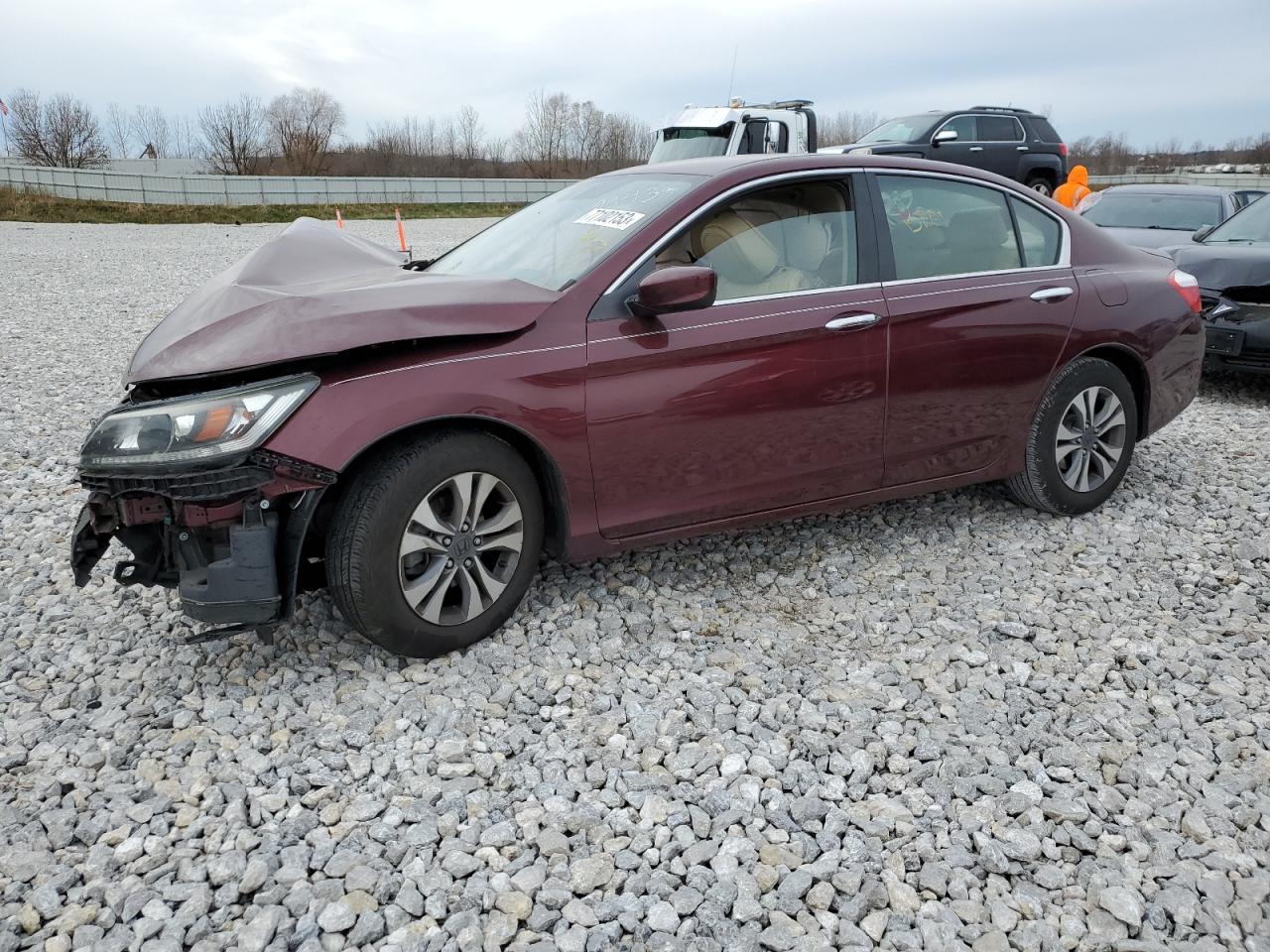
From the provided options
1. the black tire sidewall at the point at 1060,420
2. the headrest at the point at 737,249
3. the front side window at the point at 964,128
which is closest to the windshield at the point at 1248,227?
the black tire sidewall at the point at 1060,420

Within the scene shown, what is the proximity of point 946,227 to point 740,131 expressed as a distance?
11376 mm

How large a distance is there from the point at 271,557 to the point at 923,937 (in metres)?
2.10

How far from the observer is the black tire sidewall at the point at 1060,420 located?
441cm

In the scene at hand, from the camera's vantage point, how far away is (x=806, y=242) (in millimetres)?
3846

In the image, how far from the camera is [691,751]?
9.55ft

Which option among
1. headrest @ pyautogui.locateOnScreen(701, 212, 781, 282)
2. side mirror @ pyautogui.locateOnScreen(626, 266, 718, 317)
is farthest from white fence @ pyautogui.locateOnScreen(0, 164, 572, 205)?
side mirror @ pyautogui.locateOnScreen(626, 266, 718, 317)

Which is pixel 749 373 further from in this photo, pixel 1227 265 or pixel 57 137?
pixel 57 137

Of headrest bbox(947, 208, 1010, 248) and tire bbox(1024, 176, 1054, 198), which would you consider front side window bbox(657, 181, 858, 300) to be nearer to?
headrest bbox(947, 208, 1010, 248)

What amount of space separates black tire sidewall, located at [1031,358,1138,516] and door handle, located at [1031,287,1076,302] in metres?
0.34

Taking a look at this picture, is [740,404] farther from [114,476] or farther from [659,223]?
[114,476]

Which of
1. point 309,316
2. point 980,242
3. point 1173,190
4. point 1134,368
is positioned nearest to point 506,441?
point 309,316

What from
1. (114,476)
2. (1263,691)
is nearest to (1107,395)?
(1263,691)

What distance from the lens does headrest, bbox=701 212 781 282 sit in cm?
366

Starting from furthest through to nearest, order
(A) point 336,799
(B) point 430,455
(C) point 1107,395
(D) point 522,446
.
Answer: (C) point 1107,395
(D) point 522,446
(B) point 430,455
(A) point 336,799
